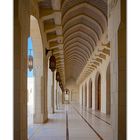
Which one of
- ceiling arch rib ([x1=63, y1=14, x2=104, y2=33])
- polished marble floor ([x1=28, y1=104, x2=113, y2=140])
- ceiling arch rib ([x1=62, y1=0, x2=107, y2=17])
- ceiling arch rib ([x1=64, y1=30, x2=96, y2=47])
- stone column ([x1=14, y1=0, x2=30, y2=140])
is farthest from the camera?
ceiling arch rib ([x1=64, y1=30, x2=96, y2=47])

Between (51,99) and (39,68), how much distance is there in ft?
23.7

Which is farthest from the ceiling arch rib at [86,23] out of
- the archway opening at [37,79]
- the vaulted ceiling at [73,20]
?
the archway opening at [37,79]

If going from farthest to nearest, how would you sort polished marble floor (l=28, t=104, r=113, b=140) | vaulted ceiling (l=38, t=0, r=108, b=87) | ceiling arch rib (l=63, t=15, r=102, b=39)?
1. ceiling arch rib (l=63, t=15, r=102, b=39)
2. vaulted ceiling (l=38, t=0, r=108, b=87)
3. polished marble floor (l=28, t=104, r=113, b=140)

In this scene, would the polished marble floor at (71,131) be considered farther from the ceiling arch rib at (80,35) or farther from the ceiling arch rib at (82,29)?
the ceiling arch rib at (80,35)

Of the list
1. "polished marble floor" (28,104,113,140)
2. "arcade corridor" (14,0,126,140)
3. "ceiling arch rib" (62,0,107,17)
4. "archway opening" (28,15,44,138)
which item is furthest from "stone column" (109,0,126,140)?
"ceiling arch rib" (62,0,107,17)

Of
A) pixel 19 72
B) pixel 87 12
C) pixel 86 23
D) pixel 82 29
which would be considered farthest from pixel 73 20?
pixel 19 72

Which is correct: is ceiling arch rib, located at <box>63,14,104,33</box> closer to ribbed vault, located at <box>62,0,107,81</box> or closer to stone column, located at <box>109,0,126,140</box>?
ribbed vault, located at <box>62,0,107,81</box>

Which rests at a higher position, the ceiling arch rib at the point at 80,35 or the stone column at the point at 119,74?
the ceiling arch rib at the point at 80,35

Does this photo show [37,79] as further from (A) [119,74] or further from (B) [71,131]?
(A) [119,74]

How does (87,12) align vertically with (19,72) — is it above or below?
above

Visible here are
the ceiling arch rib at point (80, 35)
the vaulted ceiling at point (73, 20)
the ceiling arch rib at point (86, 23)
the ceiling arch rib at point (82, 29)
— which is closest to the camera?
the vaulted ceiling at point (73, 20)

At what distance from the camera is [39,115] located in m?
12.7
